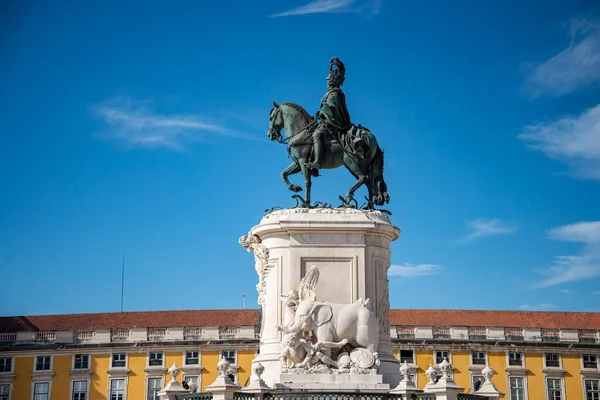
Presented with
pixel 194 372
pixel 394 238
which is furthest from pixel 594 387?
pixel 394 238

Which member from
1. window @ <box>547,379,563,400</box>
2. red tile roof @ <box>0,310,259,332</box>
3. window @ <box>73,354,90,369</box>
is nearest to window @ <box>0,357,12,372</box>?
red tile roof @ <box>0,310,259,332</box>

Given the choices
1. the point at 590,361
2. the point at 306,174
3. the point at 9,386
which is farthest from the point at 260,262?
the point at 590,361

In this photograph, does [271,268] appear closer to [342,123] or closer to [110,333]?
[342,123]

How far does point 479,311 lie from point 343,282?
50972mm

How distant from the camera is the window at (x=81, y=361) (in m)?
63.8

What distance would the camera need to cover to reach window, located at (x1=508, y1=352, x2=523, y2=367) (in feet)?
208

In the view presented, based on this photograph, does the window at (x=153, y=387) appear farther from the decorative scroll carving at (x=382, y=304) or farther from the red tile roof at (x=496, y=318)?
the decorative scroll carving at (x=382, y=304)

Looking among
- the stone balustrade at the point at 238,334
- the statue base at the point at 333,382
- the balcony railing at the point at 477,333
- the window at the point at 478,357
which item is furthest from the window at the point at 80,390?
the statue base at the point at 333,382

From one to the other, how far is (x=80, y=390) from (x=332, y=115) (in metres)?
47.6

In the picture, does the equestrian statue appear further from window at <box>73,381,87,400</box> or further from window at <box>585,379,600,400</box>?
window at <box>585,379,600,400</box>

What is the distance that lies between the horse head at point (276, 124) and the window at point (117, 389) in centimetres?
4554

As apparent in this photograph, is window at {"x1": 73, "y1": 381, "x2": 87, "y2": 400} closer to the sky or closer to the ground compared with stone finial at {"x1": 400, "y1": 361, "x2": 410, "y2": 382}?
closer to the sky

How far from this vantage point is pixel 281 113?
21375 mm

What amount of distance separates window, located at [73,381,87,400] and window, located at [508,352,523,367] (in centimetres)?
2803
